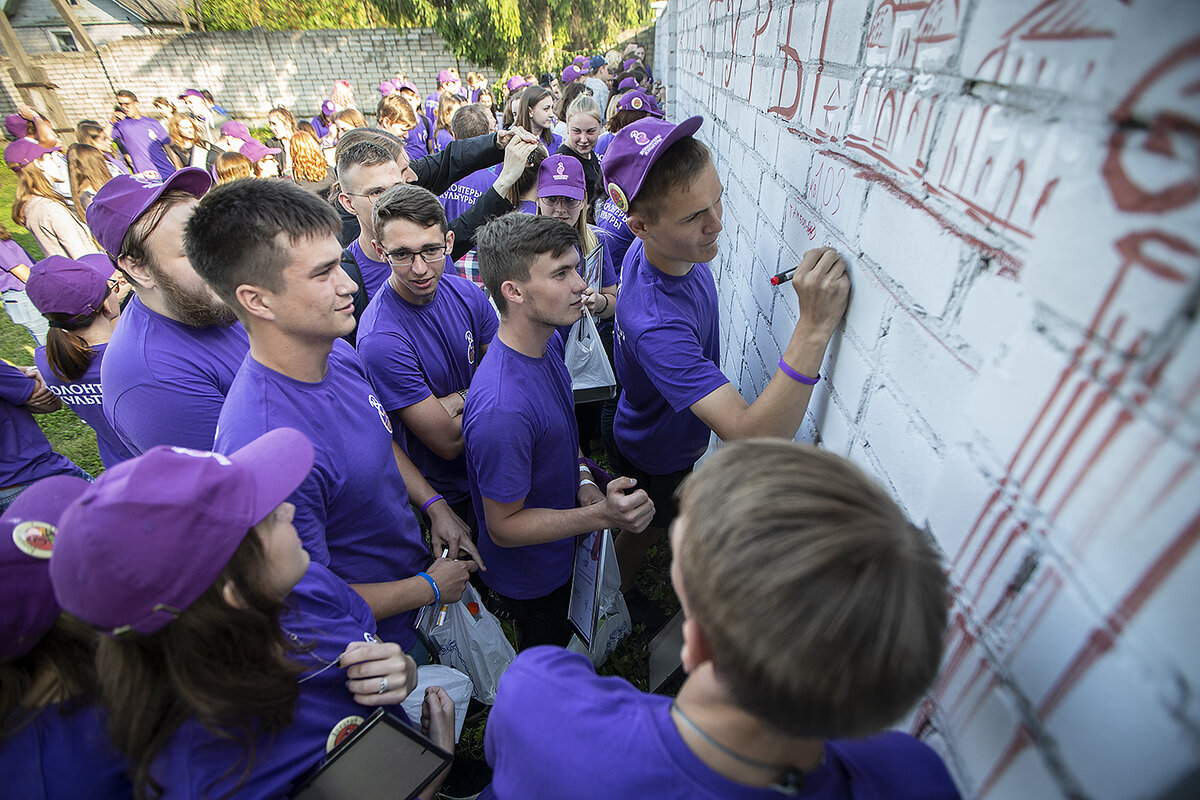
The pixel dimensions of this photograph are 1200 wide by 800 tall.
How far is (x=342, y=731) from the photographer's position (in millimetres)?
1397

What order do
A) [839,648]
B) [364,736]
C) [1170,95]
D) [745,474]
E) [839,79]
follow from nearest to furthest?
[1170,95], [839,648], [745,474], [364,736], [839,79]

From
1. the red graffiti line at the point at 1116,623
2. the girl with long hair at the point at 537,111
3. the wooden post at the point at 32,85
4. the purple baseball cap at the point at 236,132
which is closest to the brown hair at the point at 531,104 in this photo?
the girl with long hair at the point at 537,111

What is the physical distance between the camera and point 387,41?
20.8 m

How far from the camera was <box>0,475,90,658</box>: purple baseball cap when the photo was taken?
1.16 meters

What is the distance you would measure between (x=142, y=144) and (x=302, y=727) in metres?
11.6

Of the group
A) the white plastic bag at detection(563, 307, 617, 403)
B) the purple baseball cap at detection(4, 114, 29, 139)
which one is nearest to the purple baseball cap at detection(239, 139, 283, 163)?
the purple baseball cap at detection(4, 114, 29, 139)

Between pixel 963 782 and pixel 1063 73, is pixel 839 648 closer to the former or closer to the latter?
pixel 963 782

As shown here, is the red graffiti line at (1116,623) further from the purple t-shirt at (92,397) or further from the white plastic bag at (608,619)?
the purple t-shirt at (92,397)

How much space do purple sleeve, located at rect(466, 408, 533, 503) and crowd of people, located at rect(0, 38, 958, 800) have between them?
1cm

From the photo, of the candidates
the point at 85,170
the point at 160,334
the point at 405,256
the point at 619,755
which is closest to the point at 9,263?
the point at 85,170

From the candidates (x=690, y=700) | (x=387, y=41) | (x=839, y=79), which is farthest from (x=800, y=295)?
(x=387, y=41)

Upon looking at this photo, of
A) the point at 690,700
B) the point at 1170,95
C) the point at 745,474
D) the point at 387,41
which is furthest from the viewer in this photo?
the point at 387,41

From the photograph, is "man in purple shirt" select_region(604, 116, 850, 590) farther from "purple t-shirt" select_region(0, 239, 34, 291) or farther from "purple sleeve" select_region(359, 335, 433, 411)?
"purple t-shirt" select_region(0, 239, 34, 291)

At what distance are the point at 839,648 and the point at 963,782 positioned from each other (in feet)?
1.57
